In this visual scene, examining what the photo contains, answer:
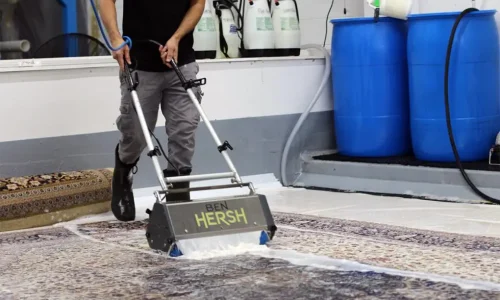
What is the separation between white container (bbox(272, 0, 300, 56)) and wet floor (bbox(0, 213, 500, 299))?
190cm

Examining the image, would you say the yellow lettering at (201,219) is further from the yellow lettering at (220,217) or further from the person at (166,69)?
the person at (166,69)


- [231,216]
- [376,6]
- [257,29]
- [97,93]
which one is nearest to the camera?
[231,216]

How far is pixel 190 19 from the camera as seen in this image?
404cm

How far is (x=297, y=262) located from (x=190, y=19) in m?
1.23

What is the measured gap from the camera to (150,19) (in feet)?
13.4

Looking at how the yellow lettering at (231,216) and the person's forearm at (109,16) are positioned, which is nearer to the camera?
the yellow lettering at (231,216)

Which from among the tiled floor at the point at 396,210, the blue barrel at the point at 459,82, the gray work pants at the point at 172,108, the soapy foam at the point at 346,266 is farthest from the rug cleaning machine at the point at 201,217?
the blue barrel at the point at 459,82

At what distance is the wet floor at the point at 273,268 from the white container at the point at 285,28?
1.90 meters

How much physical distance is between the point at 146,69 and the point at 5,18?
63.8 inches

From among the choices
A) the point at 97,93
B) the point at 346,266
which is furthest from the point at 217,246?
the point at 97,93

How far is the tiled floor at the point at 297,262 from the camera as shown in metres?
2.96

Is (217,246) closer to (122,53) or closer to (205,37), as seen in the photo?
(122,53)

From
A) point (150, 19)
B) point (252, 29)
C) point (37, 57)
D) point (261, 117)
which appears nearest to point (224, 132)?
point (261, 117)

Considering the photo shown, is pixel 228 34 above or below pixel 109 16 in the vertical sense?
below
